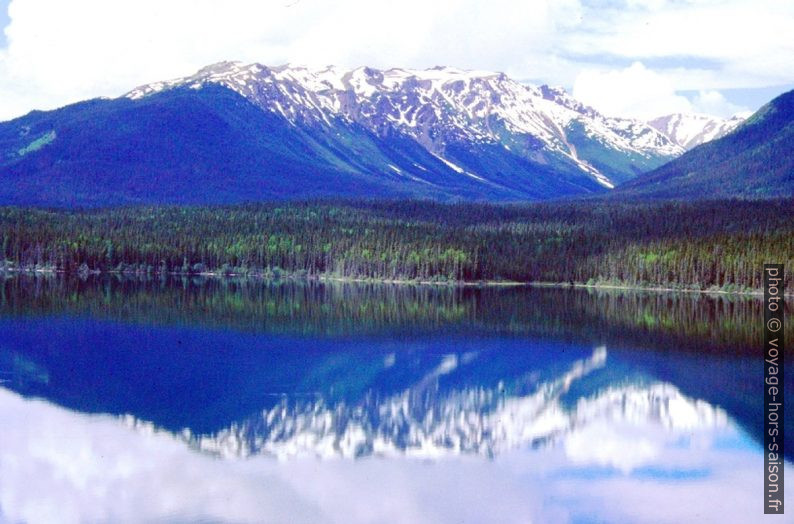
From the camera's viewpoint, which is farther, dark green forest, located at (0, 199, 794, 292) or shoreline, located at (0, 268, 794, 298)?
dark green forest, located at (0, 199, 794, 292)

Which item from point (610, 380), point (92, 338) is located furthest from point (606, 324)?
point (92, 338)

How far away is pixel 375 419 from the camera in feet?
152

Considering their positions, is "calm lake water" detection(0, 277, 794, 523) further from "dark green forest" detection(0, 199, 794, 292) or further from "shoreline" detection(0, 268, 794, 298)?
"dark green forest" detection(0, 199, 794, 292)

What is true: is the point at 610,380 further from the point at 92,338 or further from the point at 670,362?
the point at 92,338

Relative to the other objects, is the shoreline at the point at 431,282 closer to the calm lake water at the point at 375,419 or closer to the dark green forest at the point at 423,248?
the dark green forest at the point at 423,248

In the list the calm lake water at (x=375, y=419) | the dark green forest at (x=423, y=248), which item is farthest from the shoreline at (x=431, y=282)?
the calm lake water at (x=375, y=419)

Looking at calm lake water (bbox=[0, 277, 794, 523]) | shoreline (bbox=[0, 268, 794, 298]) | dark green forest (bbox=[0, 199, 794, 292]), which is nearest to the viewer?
calm lake water (bbox=[0, 277, 794, 523])

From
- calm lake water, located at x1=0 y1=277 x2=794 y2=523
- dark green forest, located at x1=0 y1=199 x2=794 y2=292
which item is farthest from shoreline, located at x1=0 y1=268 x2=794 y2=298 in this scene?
calm lake water, located at x1=0 y1=277 x2=794 y2=523

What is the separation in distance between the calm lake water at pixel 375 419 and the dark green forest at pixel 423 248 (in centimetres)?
4977

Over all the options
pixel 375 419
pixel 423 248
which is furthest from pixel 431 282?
pixel 375 419

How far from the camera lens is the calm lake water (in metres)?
34.2

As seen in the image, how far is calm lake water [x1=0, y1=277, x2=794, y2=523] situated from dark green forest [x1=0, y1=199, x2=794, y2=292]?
49.8 m

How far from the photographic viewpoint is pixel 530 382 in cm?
5747

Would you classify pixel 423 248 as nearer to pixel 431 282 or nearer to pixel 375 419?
pixel 431 282
